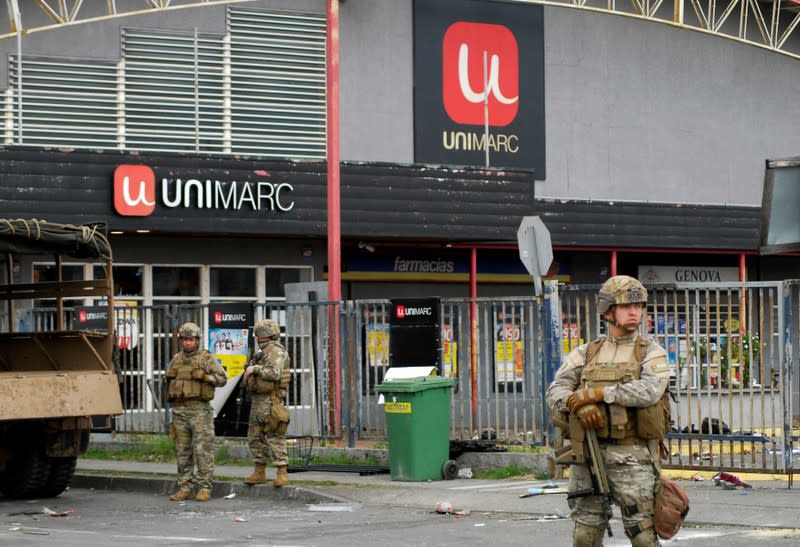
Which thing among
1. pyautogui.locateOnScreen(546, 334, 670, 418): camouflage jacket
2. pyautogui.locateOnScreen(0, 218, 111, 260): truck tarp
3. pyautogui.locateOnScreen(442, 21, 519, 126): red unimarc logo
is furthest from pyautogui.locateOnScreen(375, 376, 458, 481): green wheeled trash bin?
pyautogui.locateOnScreen(442, 21, 519, 126): red unimarc logo

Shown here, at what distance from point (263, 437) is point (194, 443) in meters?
0.73

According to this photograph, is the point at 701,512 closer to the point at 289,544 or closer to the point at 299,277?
the point at 289,544

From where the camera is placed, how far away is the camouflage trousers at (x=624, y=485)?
7.76m

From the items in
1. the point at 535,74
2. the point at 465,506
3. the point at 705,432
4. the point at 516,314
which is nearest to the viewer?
the point at 465,506

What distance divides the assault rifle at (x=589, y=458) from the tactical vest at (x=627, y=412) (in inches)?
3.4

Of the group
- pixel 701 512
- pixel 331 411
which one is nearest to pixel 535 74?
pixel 331 411

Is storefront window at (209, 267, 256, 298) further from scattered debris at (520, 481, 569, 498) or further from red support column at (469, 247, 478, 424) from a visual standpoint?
scattered debris at (520, 481, 569, 498)

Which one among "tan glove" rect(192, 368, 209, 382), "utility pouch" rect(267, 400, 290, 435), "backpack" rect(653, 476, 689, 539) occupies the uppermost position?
"tan glove" rect(192, 368, 209, 382)

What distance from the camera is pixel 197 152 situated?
22641 millimetres

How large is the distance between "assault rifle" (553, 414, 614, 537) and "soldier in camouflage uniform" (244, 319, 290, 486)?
23.4 ft

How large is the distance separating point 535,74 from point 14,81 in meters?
9.43

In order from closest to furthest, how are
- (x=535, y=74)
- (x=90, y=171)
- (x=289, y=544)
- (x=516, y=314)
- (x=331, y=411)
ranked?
(x=289, y=544) → (x=516, y=314) → (x=331, y=411) → (x=90, y=171) → (x=535, y=74)

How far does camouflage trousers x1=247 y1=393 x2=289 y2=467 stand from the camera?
14.7 metres

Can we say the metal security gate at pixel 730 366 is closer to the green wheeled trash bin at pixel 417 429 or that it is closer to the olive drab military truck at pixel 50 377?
the green wheeled trash bin at pixel 417 429
